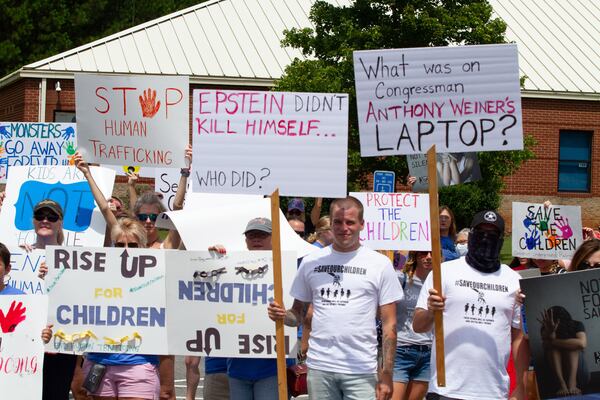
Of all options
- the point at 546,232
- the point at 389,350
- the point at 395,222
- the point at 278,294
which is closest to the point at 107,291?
the point at 278,294

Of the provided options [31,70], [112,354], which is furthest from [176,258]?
[31,70]

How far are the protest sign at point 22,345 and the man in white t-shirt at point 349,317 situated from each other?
67.8 inches

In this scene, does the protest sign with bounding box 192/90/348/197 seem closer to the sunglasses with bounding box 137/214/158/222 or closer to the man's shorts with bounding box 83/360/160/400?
the sunglasses with bounding box 137/214/158/222

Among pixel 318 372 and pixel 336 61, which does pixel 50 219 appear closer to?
pixel 318 372

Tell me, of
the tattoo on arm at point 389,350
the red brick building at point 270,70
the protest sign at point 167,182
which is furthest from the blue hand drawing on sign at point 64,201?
the red brick building at point 270,70

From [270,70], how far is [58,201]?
2307 centimetres

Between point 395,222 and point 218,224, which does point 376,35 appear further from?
point 218,224

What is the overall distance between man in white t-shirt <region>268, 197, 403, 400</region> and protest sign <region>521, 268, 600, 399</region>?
793mm

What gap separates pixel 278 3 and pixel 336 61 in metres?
12.6

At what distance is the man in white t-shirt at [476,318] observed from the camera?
6.32 m

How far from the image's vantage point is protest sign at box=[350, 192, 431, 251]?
11023mm

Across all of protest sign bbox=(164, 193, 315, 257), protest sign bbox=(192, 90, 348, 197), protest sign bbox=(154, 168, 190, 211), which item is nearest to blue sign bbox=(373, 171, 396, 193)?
protest sign bbox=(154, 168, 190, 211)

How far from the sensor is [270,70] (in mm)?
32875

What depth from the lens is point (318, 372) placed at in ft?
22.0
